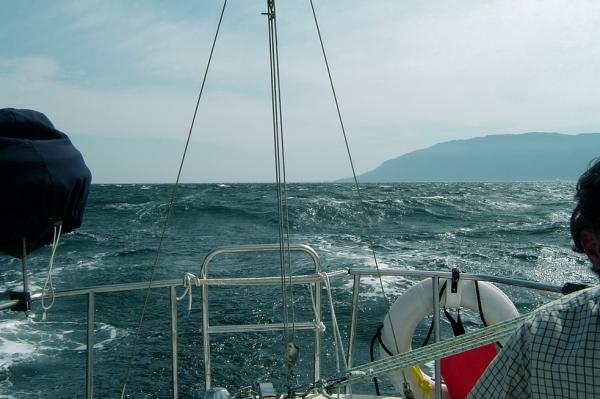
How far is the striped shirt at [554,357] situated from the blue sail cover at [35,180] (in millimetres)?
1267

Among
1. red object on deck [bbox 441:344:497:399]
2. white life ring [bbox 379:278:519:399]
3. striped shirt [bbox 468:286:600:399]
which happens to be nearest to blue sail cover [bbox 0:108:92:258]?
striped shirt [bbox 468:286:600:399]

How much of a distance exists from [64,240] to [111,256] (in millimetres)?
3076

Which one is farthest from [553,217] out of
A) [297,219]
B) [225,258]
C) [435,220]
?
[225,258]

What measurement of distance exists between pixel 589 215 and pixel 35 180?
1375mm

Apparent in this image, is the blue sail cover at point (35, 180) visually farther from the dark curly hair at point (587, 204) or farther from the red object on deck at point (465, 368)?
the red object on deck at point (465, 368)

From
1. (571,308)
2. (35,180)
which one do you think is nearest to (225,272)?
(35,180)

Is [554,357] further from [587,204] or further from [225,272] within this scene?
[225,272]

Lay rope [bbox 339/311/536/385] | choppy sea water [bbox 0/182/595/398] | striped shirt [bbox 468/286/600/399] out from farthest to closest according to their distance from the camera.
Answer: choppy sea water [bbox 0/182/595/398] < rope [bbox 339/311/536/385] < striped shirt [bbox 468/286/600/399]

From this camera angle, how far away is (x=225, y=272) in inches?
377

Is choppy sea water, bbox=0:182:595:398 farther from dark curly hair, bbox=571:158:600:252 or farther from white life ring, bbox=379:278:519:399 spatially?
dark curly hair, bbox=571:158:600:252

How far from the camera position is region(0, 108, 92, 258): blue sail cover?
1.46 m

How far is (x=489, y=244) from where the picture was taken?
14008 millimetres

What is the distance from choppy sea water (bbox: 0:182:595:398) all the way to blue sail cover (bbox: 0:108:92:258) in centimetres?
148

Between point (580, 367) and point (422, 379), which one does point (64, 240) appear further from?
point (580, 367)
